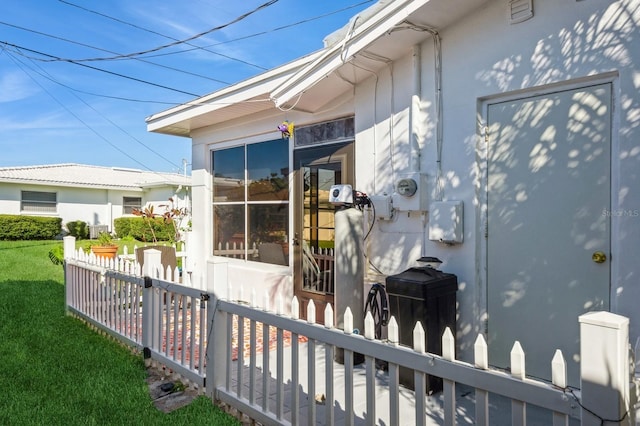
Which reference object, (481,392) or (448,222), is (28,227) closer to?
(448,222)

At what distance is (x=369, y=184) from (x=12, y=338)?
450 cm

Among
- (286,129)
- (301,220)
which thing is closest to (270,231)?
A: (301,220)

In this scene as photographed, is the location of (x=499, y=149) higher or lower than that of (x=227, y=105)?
lower

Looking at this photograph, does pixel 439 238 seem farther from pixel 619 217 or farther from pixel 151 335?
pixel 151 335

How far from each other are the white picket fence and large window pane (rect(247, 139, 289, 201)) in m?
2.12

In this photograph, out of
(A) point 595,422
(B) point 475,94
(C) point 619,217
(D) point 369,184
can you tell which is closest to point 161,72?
(D) point 369,184

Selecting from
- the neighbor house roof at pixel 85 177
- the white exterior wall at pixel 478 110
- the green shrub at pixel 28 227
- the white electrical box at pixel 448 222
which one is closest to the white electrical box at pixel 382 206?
the white exterior wall at pixel 478 110

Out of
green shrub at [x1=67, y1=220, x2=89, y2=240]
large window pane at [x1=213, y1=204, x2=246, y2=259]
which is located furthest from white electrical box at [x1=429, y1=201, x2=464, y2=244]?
green shrub at [x1=67, y1=220, x2=89, y2=240]

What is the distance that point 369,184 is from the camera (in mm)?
4688

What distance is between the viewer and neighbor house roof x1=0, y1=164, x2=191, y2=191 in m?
20.6

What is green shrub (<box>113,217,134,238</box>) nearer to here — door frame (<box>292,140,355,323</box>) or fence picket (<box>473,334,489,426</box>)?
door frame (<box>292,140,355,323</box>)

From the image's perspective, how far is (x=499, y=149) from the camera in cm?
363

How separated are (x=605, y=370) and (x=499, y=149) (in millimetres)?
2527

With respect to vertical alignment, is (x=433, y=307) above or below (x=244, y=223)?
below
